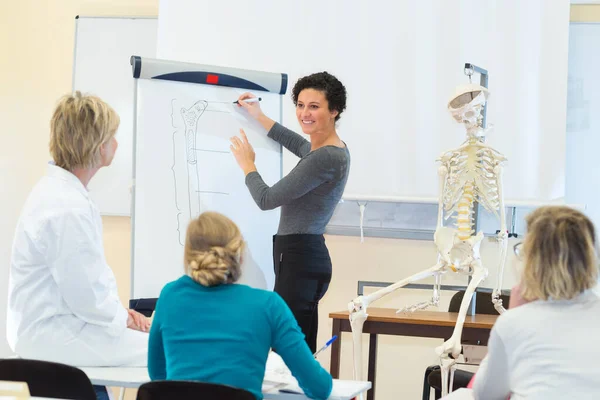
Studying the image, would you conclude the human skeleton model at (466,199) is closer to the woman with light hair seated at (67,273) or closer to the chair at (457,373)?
the chair at (457,373)

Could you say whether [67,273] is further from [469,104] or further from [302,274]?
[469,104]

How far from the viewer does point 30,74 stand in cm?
462

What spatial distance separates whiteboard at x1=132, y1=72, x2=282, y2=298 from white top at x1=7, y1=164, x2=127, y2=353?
0.86 metres

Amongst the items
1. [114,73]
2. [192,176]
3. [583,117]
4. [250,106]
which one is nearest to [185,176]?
[192,176]

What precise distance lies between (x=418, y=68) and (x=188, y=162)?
1.47 metres

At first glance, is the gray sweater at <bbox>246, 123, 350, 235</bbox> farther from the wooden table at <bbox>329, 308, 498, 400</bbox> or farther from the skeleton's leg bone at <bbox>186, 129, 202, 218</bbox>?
the wooden table at <bbox>329, 308, 498, 400</bbox>

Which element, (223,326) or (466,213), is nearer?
(223,326)

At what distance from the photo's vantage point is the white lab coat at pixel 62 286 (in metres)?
2.11

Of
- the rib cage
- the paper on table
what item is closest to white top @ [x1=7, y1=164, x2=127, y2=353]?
the paper on table

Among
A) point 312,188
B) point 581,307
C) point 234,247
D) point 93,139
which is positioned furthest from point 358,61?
point 581,307

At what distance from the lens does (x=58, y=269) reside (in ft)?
6.93

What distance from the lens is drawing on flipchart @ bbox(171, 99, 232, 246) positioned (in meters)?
3.15

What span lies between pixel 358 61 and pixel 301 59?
1.04 ft

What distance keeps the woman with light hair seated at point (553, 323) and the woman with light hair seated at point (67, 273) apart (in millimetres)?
1133
